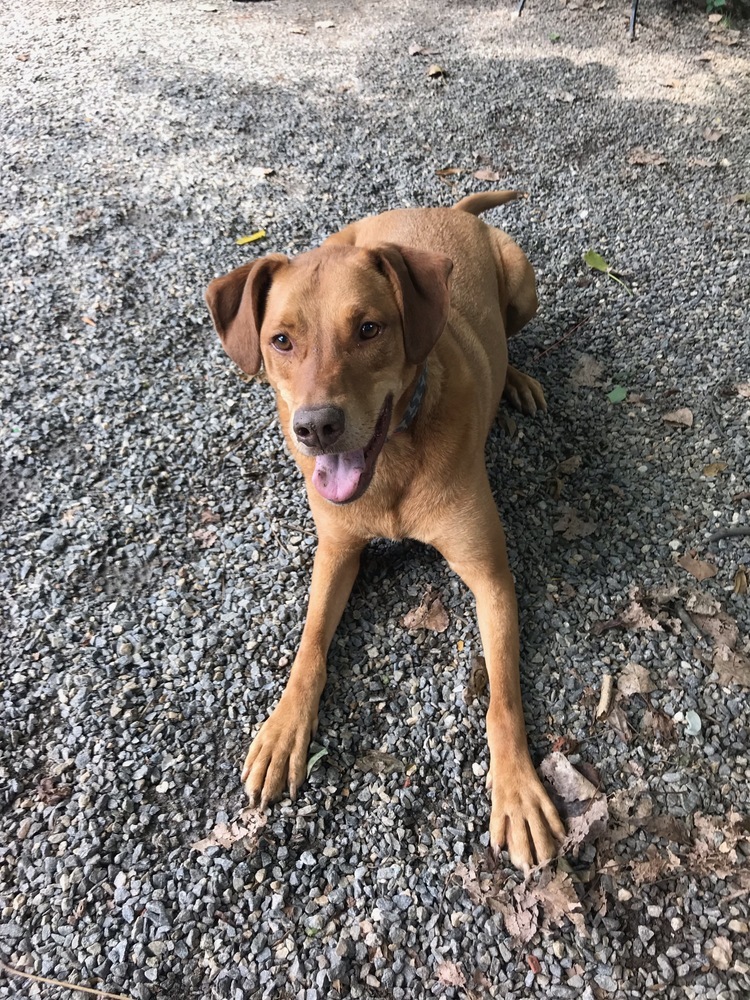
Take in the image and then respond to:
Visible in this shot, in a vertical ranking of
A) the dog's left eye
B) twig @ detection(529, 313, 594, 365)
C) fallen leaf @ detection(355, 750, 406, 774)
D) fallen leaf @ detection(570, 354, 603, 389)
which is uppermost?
the dog's left eye

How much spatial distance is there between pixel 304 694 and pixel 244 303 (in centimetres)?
147

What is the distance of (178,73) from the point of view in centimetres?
703

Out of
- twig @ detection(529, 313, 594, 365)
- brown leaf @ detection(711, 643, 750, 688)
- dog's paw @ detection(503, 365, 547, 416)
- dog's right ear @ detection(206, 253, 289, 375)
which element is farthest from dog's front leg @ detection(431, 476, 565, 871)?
twig @ detection(529, 313, 594, 365)

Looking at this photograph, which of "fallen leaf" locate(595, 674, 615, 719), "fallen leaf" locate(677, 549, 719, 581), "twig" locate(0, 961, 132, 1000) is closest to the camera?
"twig" locate(0, 961, 132, 1000)

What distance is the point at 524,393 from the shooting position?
3857mm

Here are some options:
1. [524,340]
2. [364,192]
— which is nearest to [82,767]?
[524,340]

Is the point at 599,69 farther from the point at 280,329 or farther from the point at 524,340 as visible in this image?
the point at 280,329

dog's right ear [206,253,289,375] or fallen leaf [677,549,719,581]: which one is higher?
dog's right ear [206,253,289,375]

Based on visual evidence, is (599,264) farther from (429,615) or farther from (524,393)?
(429,615)

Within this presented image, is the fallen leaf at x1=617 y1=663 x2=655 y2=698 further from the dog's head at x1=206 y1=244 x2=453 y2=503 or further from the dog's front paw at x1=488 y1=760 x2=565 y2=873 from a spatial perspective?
the dog's head at x1=206 y1=244 x2=453 y2=503

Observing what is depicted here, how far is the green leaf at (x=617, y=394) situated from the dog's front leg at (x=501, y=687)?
1.47 meters

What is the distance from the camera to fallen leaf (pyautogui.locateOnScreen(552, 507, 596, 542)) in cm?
328

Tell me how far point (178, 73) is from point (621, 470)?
629 cm

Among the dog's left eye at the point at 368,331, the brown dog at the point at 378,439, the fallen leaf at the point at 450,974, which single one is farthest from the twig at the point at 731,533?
the fallen leaf at the point at 450,974
